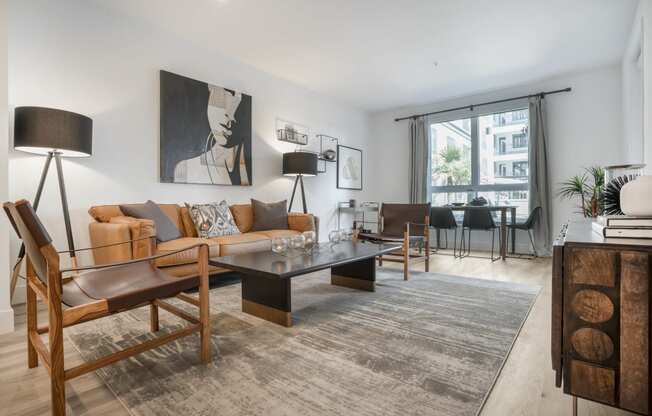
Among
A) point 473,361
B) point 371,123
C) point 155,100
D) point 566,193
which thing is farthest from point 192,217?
point 566,193

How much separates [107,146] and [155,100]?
0.70 meters

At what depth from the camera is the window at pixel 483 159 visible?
5.13 metres

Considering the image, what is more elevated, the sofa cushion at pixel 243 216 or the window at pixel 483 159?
the window at pixel 483 159

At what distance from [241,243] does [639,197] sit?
8.82ft

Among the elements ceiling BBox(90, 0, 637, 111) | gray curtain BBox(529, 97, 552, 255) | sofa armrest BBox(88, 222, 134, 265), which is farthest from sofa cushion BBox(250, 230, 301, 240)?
gray curtain BBox(529, 97, 552, 255)

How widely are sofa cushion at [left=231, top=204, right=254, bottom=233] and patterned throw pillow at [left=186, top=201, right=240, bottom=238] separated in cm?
24

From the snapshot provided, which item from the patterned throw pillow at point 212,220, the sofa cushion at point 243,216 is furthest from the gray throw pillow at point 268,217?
the patterned throw pillow at point 212,220

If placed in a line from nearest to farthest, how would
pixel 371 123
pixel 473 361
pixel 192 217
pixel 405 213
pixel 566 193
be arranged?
pixel 473 361, pixel 192 217, pixel 405 213, pixel 566 193, pixel 371 123

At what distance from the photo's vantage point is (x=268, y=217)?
12.5 feet

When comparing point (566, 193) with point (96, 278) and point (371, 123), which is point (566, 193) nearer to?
point (371, 123)

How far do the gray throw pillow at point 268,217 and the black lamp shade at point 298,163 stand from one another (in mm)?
658

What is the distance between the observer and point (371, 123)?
659cm

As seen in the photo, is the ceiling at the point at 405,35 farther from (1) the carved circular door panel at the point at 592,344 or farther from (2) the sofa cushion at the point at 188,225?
(1) the carved circular door panel at the point at 592,344

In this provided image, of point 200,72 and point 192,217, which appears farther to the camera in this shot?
point 200,72
